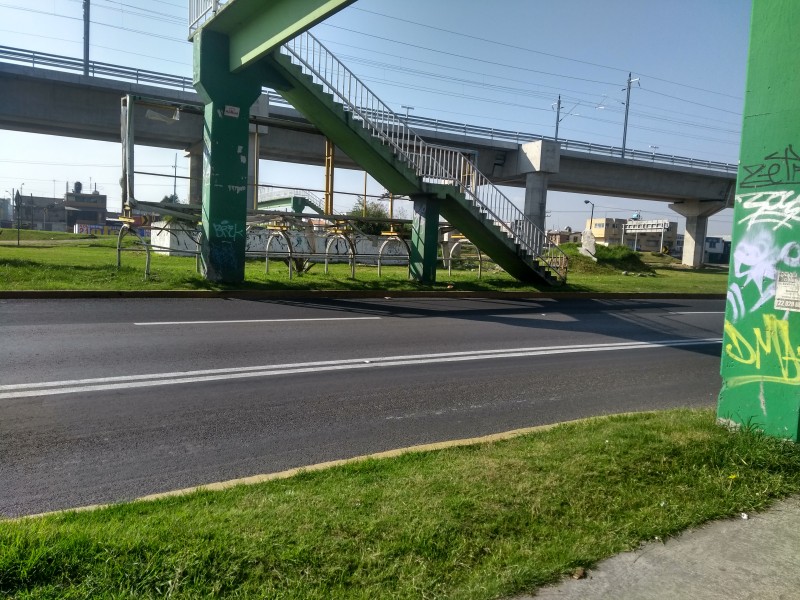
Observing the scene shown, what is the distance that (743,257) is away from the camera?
486 centimetres

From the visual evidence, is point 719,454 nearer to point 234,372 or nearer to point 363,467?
point 363,467

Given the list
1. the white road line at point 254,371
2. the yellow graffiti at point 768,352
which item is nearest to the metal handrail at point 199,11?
the white road line at point 254,371

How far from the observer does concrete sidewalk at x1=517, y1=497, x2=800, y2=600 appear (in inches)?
116

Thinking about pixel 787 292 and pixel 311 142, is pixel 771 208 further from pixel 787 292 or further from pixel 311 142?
pixel 311 142

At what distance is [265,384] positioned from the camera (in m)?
6.70

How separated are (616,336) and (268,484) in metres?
9.23

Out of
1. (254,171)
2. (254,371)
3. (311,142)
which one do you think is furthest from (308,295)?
(311,142)

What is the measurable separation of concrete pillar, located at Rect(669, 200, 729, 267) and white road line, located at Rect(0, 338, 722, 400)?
1733 inches

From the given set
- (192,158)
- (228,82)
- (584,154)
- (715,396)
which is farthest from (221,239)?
(584,154)

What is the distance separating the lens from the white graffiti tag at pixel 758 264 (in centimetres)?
454

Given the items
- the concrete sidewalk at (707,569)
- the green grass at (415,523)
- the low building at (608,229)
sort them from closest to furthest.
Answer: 1. the green grass at (415,523)
2. the concrete sidewalk at (707,569)
3. the low building at (608,229)

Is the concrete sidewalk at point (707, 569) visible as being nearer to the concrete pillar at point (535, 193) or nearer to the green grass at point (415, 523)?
the green grass at point (415, 523)

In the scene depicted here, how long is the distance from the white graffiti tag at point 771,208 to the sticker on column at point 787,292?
37 centimetres

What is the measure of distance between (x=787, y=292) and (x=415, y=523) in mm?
3262
